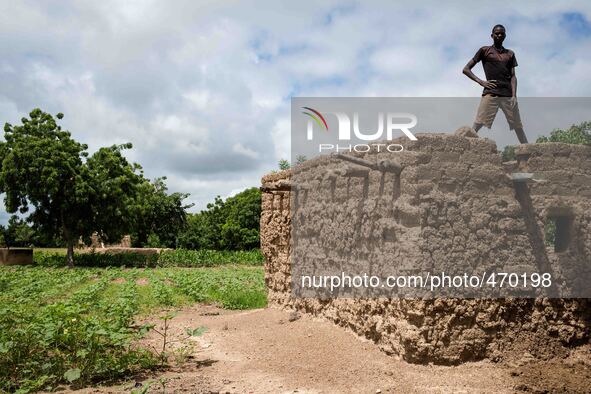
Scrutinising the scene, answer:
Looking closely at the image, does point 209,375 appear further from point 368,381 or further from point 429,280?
point 429,280

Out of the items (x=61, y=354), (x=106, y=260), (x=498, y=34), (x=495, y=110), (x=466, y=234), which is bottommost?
(x=61, y=354)

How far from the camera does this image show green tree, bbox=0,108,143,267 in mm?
25141

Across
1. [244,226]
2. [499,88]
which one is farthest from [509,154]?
[244,226]

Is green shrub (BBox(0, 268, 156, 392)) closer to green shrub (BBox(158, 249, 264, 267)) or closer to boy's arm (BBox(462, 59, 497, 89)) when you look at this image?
boy's arm (BBox(462, 59, 497, 89))

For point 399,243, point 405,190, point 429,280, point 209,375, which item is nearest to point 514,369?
point 429,280

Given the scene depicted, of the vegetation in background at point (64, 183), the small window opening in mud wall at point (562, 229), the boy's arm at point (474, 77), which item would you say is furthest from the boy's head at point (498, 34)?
the vegetation in background at point (64, 183)

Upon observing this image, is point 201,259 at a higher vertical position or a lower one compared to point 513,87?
lower

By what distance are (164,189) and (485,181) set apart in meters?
36.8

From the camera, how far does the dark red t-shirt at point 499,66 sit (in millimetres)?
7109

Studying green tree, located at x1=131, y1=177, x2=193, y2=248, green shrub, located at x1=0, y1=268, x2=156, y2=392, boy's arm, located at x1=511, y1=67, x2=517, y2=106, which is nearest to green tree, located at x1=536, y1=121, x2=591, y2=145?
boy's arm, located at x1=511, y1=67, x2=517, y2=106

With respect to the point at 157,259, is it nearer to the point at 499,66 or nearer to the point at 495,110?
the point at 495,110

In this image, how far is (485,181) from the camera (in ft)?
20.8

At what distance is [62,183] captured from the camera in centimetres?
2572

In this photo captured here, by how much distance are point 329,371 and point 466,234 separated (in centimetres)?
219
